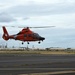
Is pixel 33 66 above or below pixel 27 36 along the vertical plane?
below

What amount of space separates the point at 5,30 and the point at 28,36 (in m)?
22.4

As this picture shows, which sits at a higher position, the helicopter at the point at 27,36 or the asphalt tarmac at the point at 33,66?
the helicopter at the point at 27,36

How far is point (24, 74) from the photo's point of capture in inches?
821

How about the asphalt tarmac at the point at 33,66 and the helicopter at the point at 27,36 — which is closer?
the asphalt tarmac at the point at 33,66

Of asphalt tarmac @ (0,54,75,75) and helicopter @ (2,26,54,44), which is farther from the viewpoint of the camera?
helicopter @ (2,26,54,44)

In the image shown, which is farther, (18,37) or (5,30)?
(5,30)

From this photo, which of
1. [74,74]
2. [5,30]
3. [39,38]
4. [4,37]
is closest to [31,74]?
[74,74]

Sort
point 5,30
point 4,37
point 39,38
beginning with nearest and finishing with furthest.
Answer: point 39,38 → point 4,37 → point 5,30

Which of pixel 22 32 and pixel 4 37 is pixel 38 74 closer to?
pixel 22 32

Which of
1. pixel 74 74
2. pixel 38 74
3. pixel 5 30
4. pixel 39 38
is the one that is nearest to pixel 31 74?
pixel 38 74

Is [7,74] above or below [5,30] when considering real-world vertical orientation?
below

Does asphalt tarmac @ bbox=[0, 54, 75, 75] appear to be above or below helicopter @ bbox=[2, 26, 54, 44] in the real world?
below

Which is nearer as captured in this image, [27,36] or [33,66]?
[33,66]

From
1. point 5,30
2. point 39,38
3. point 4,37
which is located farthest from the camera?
point 5,30
